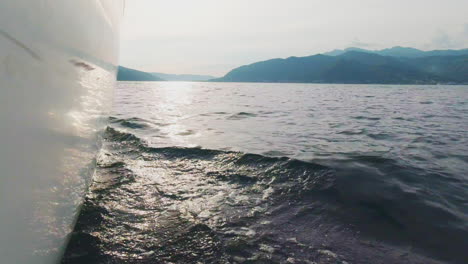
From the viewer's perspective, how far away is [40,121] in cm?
157

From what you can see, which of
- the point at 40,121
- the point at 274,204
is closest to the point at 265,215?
the point at 274,204

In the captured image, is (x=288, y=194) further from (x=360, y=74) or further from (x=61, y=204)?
(x=360, y=74)

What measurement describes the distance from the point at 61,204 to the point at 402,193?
16.7 feet

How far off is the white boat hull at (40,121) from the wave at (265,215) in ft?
3.62

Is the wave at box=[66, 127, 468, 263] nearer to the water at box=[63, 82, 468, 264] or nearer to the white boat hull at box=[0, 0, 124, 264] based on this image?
the water at box=[63, 82, 468, 264]

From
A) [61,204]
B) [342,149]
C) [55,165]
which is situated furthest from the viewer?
[342,149]

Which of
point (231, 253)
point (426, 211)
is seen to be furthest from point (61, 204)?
point (426, 211)

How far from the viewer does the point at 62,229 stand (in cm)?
221

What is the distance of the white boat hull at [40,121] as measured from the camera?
1226 mm

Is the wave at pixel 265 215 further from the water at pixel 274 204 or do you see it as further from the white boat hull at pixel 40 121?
the white boat hull at pixel 40 121

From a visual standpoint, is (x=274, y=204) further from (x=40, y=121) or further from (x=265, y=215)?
(x=40, y=121)

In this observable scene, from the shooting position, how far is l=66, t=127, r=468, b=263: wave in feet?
9.82

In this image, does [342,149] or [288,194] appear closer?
[288,194]

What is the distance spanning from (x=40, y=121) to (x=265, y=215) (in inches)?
120
